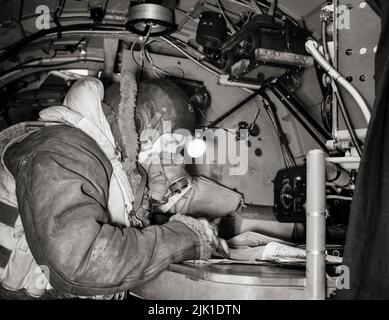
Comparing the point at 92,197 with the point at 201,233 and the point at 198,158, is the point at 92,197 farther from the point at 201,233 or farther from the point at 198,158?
the point at 198,158

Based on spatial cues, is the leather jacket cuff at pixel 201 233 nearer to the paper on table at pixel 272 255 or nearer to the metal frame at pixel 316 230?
the paper on table at pixel 272 255

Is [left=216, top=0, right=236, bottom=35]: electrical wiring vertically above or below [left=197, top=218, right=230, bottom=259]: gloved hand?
above

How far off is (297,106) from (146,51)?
1446mm

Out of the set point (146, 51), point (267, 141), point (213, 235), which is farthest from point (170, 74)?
point (213, 235)

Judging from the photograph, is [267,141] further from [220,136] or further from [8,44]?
[8,44]

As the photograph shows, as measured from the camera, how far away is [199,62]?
11.7 ft

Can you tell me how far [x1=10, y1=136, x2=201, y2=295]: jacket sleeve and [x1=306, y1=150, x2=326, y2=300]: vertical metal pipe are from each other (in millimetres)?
625

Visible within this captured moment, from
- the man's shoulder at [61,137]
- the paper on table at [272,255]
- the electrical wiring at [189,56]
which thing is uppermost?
the electrical wiring at [189,56]

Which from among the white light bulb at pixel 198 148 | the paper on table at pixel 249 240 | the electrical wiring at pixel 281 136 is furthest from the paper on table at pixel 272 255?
the electrical wiring at pixel 281 136

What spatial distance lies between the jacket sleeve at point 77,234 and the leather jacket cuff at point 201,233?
118 mm

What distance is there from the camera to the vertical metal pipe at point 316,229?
49.6 inches

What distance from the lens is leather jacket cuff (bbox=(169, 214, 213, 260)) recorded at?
177 centimetres

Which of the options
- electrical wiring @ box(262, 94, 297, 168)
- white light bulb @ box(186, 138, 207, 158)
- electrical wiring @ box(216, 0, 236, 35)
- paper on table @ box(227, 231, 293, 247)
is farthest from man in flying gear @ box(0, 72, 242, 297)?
electrical wiring @ box(262, 94, 297, 168)

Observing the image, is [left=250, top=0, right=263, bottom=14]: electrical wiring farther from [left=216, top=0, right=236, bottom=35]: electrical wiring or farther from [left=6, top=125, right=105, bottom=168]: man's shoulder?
[left=6, top=125, right=105, bottom=168]: man's shoulder
